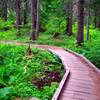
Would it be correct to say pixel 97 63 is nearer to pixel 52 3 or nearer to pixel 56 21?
pixel 56 21

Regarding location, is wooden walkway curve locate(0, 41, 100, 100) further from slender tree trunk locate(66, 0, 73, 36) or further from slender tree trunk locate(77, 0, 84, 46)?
slender tree trunk locate(66, 0, 73, 36)

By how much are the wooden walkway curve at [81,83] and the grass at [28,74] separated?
0.78 metres

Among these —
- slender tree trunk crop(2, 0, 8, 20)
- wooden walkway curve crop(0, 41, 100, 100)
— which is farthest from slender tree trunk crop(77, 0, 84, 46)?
slender tree trunk crop(2, 0, 8, 20)

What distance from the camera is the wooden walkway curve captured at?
31.8 feet

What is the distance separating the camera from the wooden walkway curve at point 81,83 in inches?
381

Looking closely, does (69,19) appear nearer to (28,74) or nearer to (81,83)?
(28,74)

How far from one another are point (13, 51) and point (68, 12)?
14.4 metres

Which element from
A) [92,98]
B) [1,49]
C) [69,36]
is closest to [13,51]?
[1,49]

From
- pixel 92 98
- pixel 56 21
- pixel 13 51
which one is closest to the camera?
pixel 92 98

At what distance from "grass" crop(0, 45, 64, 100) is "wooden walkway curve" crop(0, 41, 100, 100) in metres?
0.78

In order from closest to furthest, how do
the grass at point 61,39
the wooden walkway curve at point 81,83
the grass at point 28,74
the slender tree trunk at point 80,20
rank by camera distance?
the wooden walkway curve at point 81,83
the grass at point 28,74
the grass at point 61,39
the slender tree trunk at point 80,20

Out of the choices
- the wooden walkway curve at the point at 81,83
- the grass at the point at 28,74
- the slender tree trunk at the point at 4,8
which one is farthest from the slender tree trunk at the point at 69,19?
the wooden walkway curve at the point at 81,83

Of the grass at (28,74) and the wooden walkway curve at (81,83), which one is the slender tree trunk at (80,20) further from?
the wooden walkway curve at (81,83)

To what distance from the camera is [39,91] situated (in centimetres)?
1152
